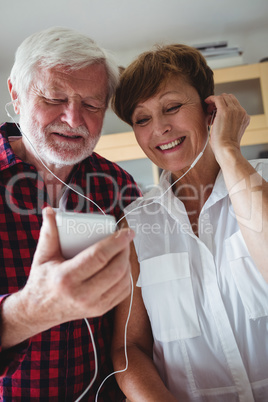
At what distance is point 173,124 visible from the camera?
1.12 meters

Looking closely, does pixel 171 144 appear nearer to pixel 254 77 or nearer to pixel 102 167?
pixel 102 167

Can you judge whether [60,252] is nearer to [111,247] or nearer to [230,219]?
[111,247]

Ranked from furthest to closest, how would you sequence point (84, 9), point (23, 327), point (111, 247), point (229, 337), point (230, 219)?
point (84, 9) < point (230, 219) < point (229, 337) < point (23, 327) < point (111, 247)

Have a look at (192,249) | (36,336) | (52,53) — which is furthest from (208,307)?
(52,53)

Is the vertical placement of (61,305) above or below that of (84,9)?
below

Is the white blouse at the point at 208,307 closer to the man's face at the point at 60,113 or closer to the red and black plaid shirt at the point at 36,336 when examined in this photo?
the red and black plaid shirt at the point at 36,336

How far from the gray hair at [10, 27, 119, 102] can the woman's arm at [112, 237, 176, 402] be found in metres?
0.56

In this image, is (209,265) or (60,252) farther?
(209,265)

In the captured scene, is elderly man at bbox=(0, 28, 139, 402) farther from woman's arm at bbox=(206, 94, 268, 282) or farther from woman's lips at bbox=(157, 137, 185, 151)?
woman's arm at bbox=(206, 94, 268, 282)

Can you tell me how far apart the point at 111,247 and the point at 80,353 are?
1.81ft

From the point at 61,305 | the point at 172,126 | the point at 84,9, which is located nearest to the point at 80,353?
the point at 61,305

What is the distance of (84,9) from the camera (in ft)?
7.74

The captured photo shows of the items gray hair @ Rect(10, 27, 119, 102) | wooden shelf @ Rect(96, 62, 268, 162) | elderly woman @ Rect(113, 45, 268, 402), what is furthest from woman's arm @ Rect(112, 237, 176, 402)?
wooden shelf @ Rect(96, 62, 268, 162)

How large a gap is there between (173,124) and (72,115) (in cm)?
29
